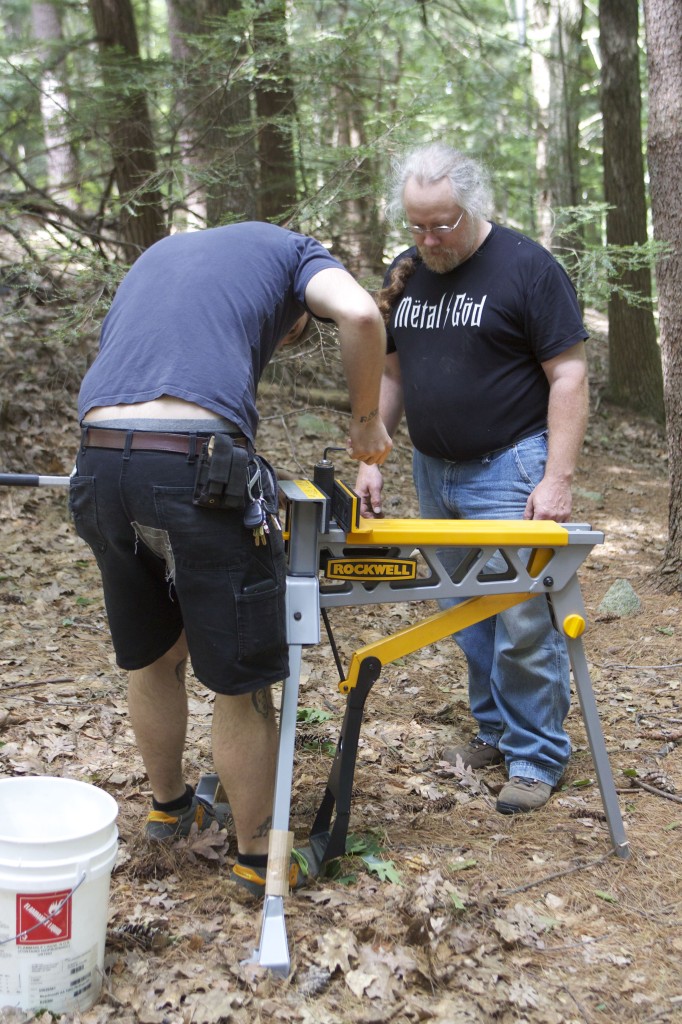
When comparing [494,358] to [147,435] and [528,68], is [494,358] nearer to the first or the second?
[147,435]

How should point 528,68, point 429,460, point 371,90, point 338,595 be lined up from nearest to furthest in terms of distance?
point 338,595
point 429,460
point 371,90
point 528,68

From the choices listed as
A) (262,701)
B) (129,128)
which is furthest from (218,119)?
(262,701)

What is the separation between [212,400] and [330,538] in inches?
22.2

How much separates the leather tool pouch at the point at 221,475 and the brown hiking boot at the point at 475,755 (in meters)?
2.00

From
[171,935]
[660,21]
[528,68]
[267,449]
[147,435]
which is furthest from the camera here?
[528,68]

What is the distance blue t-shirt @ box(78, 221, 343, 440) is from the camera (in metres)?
2.39

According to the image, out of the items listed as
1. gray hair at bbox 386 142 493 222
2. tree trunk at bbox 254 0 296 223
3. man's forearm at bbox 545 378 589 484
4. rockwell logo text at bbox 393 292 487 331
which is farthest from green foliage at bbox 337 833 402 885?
tree trunk at bbox 254 0 296 223

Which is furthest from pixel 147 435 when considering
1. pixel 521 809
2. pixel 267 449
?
pixel 267 449

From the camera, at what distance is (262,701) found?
8.66 ft

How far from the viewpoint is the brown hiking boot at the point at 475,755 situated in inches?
152

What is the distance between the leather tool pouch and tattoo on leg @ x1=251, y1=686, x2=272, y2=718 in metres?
0.61

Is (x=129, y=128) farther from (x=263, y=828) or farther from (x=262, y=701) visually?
(x=263, y=828)

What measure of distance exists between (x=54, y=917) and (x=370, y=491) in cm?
206

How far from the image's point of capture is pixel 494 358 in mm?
3494
